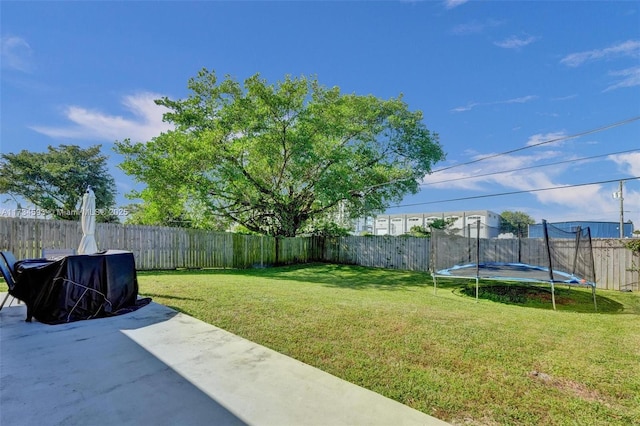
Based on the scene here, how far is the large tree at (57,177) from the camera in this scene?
19.9m

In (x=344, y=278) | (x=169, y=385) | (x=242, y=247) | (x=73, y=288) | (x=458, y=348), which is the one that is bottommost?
(x=344, y=278)

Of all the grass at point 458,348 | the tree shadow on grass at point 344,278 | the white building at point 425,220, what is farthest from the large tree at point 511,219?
the grass at point 458,348

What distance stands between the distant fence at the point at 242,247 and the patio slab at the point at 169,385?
19.8 ft

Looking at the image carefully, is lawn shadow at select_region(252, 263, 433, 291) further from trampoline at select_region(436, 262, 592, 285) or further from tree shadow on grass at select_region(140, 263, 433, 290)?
trampoline at select_region(436, 262, 592, 285)

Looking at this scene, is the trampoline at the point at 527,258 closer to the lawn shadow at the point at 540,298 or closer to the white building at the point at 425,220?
the lawn shadow at the point at 540,298

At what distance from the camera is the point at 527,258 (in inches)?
398

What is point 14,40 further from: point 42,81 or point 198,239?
point 198,239

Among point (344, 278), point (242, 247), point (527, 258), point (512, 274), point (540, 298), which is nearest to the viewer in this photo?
point (540, 298)

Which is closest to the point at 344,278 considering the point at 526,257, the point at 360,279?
the point at 360,279

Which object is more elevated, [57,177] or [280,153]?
[57,177]

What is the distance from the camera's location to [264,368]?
2.48 metres

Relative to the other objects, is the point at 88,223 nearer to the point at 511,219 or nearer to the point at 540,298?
the point at 540,298

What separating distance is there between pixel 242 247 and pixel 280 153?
4165 mm

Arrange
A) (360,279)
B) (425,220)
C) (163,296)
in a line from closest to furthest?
(163,296)
(360,279)
(425,220)
